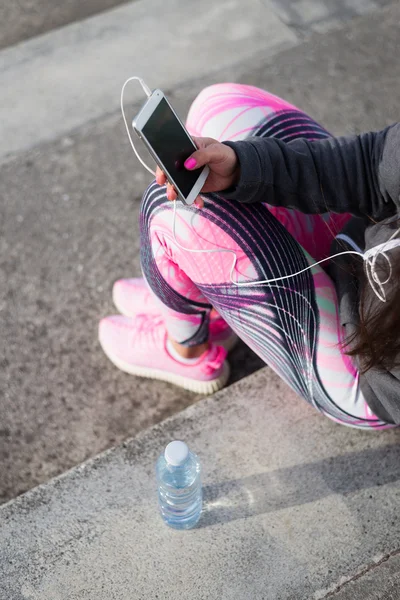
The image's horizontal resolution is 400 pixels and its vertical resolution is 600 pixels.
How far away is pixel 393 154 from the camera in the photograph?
155 cm

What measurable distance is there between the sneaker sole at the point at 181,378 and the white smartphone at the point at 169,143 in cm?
77

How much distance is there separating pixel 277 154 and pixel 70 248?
118 centimetres

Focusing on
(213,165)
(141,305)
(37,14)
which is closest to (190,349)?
(141,305)

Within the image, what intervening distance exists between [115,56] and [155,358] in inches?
65.6

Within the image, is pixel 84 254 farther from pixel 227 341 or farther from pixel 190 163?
pixel 190 163

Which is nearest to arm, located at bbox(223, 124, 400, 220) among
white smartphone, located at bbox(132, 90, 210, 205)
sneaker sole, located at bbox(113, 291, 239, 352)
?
white smartphone, located at bbox(132, 90, 210, 205)

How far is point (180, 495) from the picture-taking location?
68.6 inches

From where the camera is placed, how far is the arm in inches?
60.9

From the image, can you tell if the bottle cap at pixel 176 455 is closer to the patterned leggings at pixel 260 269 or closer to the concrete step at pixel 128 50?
the patterned leggings at pixel 260 269

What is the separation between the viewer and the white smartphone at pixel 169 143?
138 cm

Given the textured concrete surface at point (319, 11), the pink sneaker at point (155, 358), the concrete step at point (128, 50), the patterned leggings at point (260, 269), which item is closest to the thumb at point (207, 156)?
the patterned leggings at point (260, 269)

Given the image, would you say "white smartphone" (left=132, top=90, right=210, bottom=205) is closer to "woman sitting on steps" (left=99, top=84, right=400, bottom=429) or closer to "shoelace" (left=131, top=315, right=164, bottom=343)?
"woman sitting on steps" (left=99, top=84, right=400, bottom=429)

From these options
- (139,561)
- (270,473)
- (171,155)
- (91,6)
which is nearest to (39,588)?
(139,561)

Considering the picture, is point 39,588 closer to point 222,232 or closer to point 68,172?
point 222,232
